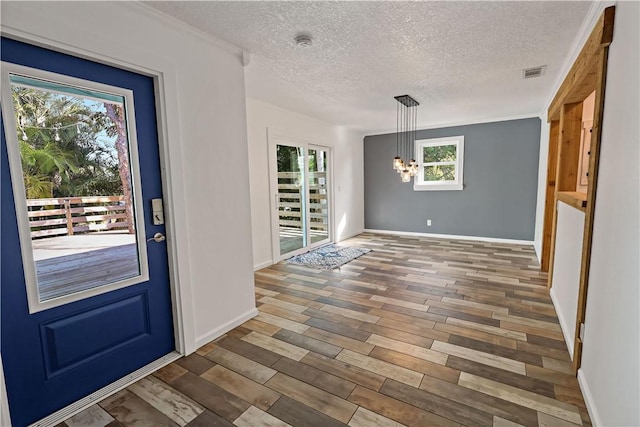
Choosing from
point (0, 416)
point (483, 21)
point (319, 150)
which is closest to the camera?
point (0, 416)

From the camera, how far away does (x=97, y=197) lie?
1.88 m

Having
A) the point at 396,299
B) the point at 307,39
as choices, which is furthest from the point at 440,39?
the point at 396,299

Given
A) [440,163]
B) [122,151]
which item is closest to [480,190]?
[440,163]

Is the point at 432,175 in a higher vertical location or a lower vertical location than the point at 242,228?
A: higher

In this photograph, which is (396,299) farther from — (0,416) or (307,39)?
(0,416)

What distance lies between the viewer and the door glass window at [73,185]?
1567 millimetres

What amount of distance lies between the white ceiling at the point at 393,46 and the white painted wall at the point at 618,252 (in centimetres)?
80

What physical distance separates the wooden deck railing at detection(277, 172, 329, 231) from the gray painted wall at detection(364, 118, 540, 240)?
177 centimetres

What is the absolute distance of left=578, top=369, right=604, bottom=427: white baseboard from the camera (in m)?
1.52

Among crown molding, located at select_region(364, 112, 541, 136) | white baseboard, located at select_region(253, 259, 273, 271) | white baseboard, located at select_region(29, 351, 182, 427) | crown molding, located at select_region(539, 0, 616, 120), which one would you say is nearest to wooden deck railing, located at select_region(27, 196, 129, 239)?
white baseboard, located at select_region(29, 351, 182, 427)

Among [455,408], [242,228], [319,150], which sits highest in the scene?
[319,150]

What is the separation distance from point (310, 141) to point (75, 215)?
3966 mm

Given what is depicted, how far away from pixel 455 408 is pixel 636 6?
2.15 meters

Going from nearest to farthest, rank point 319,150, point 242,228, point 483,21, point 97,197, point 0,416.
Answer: point 0,416 < point 97,197 < point 483,21 < point 242,228 < point 319,150
